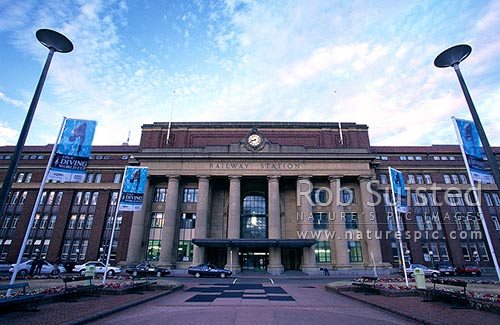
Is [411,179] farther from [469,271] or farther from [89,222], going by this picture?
[89,222]

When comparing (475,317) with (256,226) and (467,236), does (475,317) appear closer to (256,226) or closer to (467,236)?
(256,226)

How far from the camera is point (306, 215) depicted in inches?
1526

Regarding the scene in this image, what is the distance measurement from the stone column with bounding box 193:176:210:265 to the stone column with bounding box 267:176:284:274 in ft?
31.3

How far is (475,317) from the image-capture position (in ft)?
28.6

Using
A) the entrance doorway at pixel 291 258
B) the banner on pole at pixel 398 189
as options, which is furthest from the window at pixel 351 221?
the banner on pole at pixel 398 189

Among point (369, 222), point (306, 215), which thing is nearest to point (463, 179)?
point (369, 222)

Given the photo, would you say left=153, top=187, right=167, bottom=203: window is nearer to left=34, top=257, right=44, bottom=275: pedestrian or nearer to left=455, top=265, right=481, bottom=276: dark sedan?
left=34, top=257, right=44, bottom=275: pedestrian

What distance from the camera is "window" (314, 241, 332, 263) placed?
128 ft

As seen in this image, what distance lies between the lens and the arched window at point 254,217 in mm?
41625

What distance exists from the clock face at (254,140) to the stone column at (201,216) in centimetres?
903

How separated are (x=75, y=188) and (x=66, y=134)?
39578 mm

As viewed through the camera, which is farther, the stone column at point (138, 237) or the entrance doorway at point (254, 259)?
the entrance doorway at point (254, 259)

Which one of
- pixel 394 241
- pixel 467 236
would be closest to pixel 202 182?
pixel 394 241

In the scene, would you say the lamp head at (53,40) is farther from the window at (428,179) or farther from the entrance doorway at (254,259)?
the window at (428,179)
